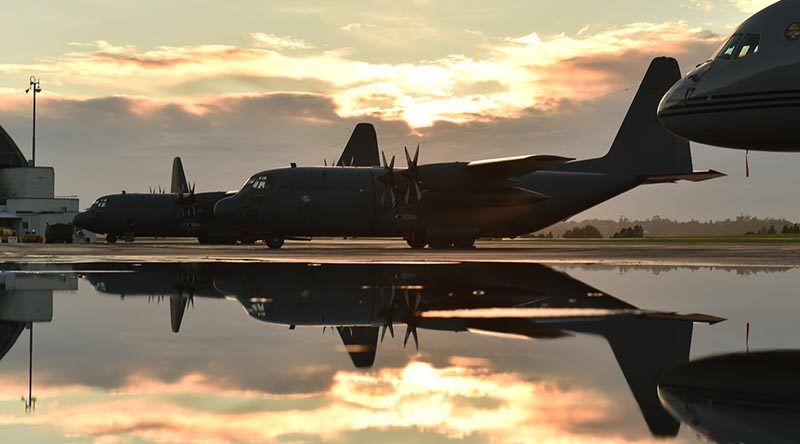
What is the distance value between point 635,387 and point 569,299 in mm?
6907

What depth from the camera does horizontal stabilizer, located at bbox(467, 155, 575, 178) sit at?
35906 mm

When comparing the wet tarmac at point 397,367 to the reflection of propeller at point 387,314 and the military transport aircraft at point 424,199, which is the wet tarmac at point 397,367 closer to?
the reflection of propeller at point 387,314

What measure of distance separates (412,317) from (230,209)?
32778mm

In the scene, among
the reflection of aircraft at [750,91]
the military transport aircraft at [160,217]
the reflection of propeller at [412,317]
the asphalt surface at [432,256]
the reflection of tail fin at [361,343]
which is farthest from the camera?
the military transport aircraft at [160,217]

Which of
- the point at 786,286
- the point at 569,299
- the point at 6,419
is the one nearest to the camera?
the point at 6,419

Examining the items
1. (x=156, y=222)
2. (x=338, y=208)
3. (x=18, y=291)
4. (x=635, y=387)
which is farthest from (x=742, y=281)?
(x=156, y=222)

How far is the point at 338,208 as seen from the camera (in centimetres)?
4038

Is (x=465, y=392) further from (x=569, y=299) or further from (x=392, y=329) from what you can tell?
(x=569, y=299)

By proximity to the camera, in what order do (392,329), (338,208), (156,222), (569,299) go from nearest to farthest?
1. (392,329)
2. (569,299)
3. (338,208)
4. (156,222)

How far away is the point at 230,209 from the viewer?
136 ft

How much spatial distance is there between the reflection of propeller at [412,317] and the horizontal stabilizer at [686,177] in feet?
109

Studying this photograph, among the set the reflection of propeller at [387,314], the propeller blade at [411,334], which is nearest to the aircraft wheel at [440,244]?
the reflection of propeller at [387,314]

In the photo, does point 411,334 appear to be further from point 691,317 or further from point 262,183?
point 262,183

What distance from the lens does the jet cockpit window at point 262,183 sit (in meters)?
41.0
